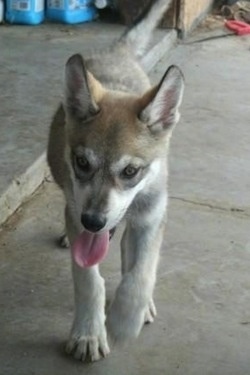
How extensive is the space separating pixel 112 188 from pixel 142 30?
1.97 m

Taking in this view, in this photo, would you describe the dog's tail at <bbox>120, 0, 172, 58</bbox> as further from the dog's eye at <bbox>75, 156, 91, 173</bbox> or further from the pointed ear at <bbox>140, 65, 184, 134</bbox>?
the dog's eye at <bbox>75, 156, 91, 173</bbox>

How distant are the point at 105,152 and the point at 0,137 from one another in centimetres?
227

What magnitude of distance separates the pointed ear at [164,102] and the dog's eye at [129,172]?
22cm

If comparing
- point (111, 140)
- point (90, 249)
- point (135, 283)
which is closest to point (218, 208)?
point (135, 283)

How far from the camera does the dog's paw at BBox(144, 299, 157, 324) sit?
3.81 meters

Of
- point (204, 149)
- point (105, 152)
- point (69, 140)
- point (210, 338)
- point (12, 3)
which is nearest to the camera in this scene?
point (105, 152)

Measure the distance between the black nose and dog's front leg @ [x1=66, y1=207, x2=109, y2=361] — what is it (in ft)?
1.40

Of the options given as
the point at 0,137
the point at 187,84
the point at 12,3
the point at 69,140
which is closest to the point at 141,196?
the point at 69,140

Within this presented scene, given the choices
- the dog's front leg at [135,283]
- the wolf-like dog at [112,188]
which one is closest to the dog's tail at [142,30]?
the wolf-like dog at [112,188]

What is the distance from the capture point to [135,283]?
3518mm

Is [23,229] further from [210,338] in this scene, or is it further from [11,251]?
[210,338]

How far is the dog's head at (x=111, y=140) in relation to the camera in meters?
3.18

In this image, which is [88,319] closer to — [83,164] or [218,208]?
[83,164]

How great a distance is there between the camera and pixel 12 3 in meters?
7.77
